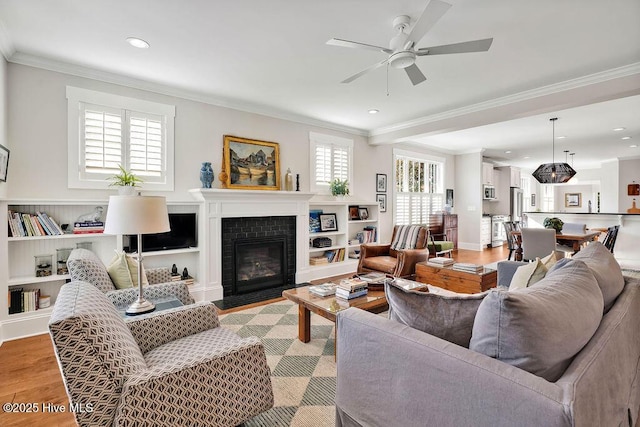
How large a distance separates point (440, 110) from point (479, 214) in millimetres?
4169

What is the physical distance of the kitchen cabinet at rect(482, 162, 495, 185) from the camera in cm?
800

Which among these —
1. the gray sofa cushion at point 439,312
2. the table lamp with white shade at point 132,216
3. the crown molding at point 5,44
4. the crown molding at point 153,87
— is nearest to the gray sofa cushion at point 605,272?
the gray sofa cushion at point 439,312

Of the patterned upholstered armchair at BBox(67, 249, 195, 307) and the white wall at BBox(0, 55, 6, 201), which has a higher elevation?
the white wall at BBox(0, 55, 6, 201)

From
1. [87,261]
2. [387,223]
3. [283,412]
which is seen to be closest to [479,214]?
[387,223]

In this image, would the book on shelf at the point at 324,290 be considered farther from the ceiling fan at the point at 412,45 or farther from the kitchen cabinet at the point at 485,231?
the kitchen cabinet at the point at 485,231

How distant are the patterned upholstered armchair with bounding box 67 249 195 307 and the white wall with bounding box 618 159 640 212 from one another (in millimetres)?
11518

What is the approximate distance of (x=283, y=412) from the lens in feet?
6.06

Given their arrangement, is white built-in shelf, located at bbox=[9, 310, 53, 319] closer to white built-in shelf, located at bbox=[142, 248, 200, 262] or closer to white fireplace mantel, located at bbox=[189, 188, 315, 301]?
white built-in shelf, located at bbox=[142, 248, 200, 262]

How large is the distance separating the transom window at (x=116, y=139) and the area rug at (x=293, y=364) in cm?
198

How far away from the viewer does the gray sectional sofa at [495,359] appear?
0.92 metres

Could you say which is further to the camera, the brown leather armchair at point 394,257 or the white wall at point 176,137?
the brown leather armchair at point 394,257

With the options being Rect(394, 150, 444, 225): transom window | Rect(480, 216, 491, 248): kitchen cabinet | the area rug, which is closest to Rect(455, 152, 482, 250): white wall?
Rect(480, 216, 491, 248): kitchen cabinet

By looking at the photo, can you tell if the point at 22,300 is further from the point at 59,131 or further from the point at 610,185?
the point at 610,185

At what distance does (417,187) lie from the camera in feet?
23.8
